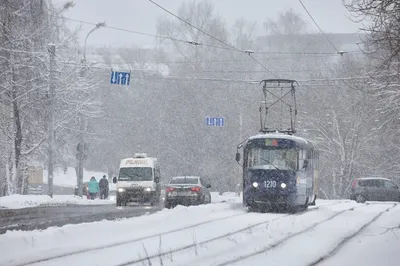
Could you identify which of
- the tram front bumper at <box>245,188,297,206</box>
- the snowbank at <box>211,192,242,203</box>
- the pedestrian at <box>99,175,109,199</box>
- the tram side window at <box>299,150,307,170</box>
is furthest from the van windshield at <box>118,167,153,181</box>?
the pedestrian at <box>99,175,109,199</box>

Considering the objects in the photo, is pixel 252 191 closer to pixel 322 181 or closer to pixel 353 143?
pixel 353 143

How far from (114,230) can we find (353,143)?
3654cm

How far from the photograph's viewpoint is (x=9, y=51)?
3588cm

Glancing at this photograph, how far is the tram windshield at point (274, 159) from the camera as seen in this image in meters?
25.9

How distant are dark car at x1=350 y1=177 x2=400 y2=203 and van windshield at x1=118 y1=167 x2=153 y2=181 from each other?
1305cm

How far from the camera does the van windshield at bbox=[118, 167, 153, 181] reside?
3488 cm

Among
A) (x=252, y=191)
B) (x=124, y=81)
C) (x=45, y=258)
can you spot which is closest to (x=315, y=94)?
(x=124, y=81)

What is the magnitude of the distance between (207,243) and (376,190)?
28.0m

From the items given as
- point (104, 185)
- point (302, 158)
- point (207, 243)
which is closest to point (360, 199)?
point (104, 185)

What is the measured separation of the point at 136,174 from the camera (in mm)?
34938

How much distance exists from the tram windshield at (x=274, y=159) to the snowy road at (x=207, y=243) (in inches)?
161

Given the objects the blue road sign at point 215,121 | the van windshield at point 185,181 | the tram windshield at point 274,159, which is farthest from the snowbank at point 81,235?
the blue road sign at point 215,121

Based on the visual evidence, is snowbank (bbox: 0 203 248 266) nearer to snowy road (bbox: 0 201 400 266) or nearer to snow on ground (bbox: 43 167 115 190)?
snowy road (bbox: 0 201 400 266)

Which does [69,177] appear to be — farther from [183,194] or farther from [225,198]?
[183,194]
